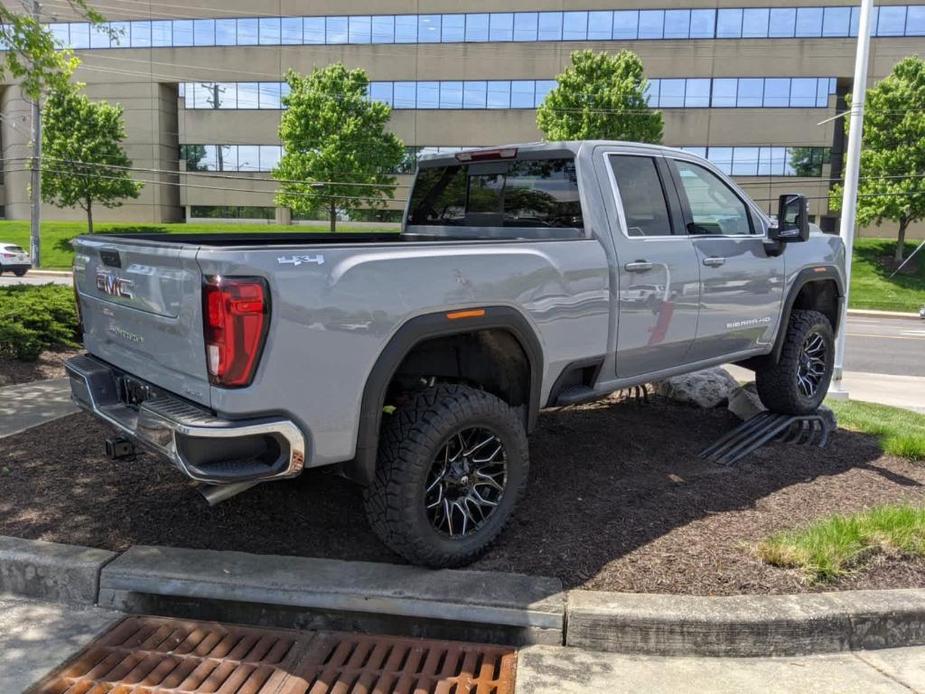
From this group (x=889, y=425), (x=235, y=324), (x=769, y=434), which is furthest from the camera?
(x=889, y=425)

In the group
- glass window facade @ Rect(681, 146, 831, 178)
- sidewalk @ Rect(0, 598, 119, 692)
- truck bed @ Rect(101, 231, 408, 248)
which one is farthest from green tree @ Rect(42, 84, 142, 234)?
sidewalk @ Rect(0, 598, 119, 692)

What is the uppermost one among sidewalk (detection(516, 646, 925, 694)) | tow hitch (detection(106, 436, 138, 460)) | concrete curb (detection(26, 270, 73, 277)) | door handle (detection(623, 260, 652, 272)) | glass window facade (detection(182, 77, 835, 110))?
glass window facade (detection(182, 77, 835, 110))

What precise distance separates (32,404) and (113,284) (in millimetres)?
3682

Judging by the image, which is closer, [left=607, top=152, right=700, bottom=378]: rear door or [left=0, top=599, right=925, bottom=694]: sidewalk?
[left=0, top=599, right=925, bottom=694]: sidewalk

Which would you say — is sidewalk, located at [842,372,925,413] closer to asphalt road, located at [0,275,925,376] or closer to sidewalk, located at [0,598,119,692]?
asphalt road, located at [0,275,925,376]

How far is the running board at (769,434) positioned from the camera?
546 cm

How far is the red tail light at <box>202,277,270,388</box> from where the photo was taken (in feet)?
9.42

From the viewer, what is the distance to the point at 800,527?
4180mm

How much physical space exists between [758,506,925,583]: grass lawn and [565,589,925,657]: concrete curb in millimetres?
309

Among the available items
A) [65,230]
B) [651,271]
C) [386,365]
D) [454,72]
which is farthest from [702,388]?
[65,230]

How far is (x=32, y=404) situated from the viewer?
6.64 m

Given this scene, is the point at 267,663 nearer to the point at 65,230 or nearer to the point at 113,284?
the point at 113,284

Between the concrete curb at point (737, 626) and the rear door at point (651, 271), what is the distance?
153 cm

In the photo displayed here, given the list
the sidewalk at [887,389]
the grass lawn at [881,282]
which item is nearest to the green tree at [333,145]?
the grass lawn at [881,282]
